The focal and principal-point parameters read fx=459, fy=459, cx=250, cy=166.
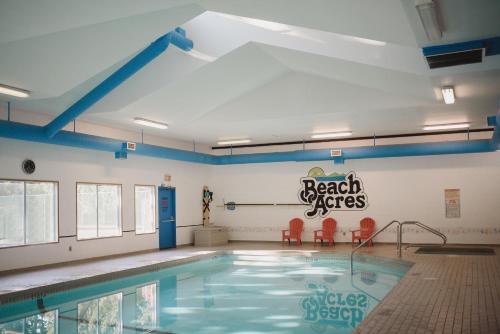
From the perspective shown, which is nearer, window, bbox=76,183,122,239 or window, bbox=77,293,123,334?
window, bbox=77,293,123,334

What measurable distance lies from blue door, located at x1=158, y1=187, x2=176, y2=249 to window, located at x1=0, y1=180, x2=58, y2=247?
165 inches

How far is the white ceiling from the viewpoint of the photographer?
5.49 m

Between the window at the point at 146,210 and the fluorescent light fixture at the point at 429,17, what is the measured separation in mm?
10754

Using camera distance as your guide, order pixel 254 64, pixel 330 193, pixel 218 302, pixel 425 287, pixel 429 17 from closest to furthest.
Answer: pixel 429 17, pixel 425 287, pixel 218 302, pixel 254 64, pixel 330 193

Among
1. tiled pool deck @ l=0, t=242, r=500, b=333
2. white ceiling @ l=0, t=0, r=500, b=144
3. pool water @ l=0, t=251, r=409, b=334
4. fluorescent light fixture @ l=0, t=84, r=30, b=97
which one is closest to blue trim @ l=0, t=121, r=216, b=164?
white ceiling @ l=0, t=0, r=500, b=144

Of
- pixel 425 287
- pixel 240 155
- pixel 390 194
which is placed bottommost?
pixel 425 287

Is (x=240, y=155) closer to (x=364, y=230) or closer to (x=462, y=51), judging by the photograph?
(x=364, y=230)

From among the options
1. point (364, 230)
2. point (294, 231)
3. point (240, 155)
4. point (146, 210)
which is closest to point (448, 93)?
point (364, 230)

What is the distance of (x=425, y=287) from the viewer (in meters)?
7.45

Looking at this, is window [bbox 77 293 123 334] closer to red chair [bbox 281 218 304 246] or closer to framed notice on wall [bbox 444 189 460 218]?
red chair [bbox 281 218 304 246]

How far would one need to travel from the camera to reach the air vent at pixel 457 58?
5.86 m

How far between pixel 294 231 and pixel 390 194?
3.42 meters

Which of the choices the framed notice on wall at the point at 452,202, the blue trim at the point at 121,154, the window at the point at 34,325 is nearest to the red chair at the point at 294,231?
the framed notice on wall at the point at 452,202

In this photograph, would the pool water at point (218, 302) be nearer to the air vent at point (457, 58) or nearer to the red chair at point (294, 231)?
the red chair at point (294, 231)
